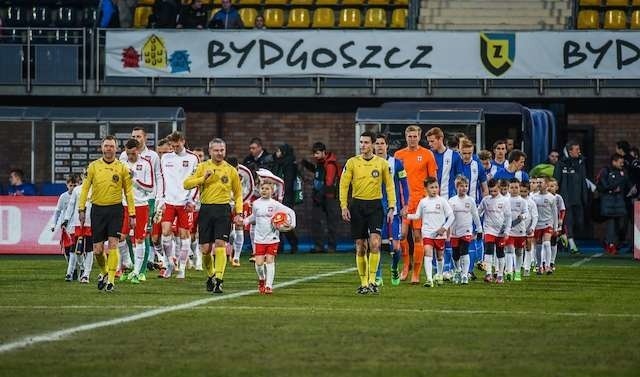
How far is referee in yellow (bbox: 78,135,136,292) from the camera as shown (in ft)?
60.7

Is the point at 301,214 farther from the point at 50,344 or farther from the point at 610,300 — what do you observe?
the point at 50,344

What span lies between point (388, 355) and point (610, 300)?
6.42m

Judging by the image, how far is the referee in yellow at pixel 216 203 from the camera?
1830 cm

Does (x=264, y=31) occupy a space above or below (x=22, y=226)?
above

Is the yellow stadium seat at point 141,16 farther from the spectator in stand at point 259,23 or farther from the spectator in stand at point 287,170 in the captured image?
the spectator in stand at point 287,170

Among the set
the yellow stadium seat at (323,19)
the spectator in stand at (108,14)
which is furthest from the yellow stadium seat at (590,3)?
the spectator in stand at (108,14)

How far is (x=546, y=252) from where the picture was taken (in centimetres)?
2362

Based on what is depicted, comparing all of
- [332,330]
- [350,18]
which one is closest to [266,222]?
[332,330]

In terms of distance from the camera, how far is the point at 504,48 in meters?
31.1

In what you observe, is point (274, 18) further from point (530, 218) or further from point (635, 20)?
point (530, 218)

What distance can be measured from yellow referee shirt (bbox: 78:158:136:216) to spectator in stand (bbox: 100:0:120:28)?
46.2 ft

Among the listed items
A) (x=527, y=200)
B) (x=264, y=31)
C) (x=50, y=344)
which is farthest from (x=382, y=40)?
(x=50, y=344)

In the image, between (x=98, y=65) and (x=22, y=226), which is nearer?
(x=22, y=226)

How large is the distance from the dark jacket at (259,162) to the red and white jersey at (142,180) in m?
7.36
